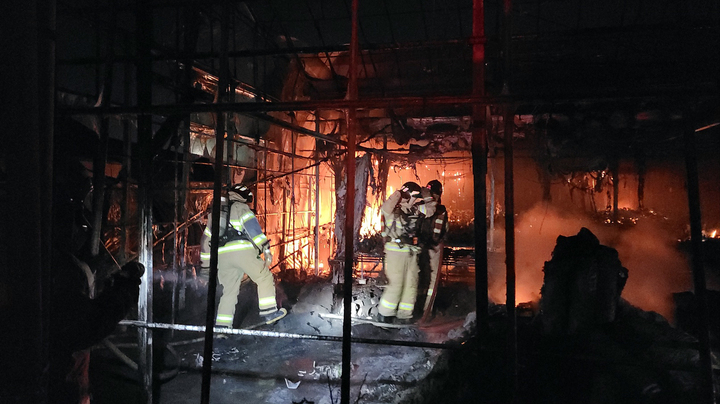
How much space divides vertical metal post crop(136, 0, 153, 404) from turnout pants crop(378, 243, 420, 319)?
3884 mm

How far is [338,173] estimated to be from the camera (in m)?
8.81

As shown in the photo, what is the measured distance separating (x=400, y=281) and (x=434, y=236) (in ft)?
3.54

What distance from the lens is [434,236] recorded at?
23.1ft

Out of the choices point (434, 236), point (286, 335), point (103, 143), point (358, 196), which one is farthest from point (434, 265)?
point (103, 143)

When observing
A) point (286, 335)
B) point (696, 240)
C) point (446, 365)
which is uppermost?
point (696, 240)

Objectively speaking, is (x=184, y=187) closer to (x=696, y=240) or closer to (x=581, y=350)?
(x=581, y=350)

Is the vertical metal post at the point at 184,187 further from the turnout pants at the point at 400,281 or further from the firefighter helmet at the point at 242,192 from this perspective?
the turnout pants at the point at 400,281

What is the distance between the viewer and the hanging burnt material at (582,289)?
402 cm

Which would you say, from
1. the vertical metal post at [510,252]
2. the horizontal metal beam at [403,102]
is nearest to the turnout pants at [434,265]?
the vertical metal post at [510,252]

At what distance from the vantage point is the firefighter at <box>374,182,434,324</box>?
687 cm

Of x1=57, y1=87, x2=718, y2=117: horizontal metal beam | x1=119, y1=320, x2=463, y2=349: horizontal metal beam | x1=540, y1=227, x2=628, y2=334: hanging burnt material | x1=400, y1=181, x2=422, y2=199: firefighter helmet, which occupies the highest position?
x1=57, y1=87, x2=718, y2=117: horizontal metal beam

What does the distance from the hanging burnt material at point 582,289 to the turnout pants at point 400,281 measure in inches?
111

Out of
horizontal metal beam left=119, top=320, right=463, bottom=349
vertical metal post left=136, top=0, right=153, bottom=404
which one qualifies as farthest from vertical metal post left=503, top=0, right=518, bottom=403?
vertical metal post left=136, top=0, right=153, bottom=404

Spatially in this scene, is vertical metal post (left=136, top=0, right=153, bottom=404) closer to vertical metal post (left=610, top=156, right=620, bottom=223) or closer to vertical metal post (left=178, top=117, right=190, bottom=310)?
vertical metal post (left=178, top=117, right=190, bottom=310)
